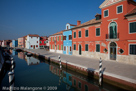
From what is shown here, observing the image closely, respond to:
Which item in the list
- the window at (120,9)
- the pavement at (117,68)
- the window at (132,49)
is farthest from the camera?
the window at (120,9)

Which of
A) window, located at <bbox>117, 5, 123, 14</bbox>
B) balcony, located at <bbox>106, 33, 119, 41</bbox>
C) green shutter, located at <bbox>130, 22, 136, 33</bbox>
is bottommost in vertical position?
balcony, located at <bbox>106, 33, 119, 41</bbox>

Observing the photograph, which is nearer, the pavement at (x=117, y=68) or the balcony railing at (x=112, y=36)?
the pavement at (x=117, y=68)

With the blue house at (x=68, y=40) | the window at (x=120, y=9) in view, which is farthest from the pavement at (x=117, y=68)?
the blue house at (x=68, y=40)

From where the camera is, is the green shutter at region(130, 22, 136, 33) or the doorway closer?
the green shutter at region(130, 22, 136, 33)

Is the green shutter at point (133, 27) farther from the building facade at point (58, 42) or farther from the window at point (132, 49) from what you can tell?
the building facade at point (58, 42)

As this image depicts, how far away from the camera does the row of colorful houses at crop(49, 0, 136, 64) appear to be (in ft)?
35.3

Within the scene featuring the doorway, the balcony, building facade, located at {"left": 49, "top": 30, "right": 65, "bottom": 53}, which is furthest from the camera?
building facade, located at {"left": 49, "top": 30, "right": 65, "bottom": 53}

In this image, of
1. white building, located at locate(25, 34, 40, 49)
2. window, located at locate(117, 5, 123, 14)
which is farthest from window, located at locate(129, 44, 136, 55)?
white building, located at locate(25, 34, 40, 49)

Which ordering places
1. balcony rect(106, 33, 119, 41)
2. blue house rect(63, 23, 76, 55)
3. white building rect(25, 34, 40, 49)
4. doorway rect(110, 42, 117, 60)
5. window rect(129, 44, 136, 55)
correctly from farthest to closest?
1. white building rect(25, 34, 40, 49)
2. blue house rect(63, 23, 76, 55)
3. doorway rect(110, 42, 117, 60)
4. balcony rect(106, 33, 119, 41)
5. window rect(129, 44, 136, 55)

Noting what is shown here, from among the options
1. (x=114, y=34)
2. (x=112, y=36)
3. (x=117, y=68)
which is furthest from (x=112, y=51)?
(x=117, y=68)

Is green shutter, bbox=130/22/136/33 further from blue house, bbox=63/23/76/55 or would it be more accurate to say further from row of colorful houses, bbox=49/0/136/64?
blue house, bbox=63/23/76/55

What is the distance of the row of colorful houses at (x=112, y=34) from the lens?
10.8 m

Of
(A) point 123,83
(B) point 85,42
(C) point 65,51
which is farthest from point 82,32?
(A) point 123,83

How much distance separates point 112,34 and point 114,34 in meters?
0.31
